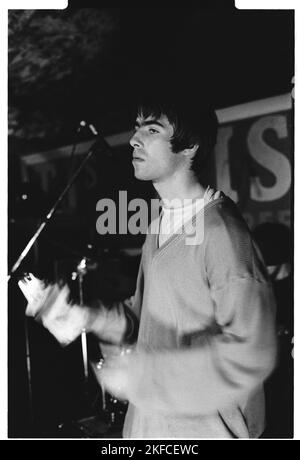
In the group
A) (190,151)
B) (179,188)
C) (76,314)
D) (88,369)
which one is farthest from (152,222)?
(88,369)

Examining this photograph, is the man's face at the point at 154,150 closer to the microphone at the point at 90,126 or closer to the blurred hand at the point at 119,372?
the microphone at the point at 90,126

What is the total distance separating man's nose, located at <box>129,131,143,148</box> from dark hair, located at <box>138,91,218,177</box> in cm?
6

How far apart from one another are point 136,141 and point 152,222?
0.26 metres

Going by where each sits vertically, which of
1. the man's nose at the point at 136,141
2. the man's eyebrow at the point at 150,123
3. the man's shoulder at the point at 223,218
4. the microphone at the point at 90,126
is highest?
the microphone at the point at 90,126

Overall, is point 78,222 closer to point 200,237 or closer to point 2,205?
point 2,205

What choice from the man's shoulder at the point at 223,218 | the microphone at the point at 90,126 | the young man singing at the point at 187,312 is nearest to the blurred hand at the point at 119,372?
the young man singing at the point at 187,312

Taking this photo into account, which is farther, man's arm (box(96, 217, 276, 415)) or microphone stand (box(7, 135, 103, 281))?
microphone stand (box(7, 135, 103, 281))

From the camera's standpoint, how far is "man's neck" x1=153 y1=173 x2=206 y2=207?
1.18m

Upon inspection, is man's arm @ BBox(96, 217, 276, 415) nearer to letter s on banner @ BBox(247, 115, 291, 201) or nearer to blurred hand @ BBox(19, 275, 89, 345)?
blurred hand @ BBox(19, 275, 89, 345)

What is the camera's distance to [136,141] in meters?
1.28

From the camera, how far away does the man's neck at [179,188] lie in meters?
1.18

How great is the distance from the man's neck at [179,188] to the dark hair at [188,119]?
0.04m

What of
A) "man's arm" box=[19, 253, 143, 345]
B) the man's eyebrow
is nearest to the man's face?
the man's eyebrow

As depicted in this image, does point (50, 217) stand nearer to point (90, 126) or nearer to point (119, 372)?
point (90, 126)
